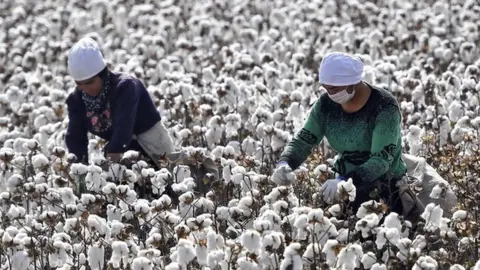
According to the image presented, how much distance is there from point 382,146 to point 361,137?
211 mm

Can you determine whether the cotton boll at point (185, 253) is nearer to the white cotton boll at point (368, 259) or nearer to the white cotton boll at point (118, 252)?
the white cotton boll at point (118, 252)

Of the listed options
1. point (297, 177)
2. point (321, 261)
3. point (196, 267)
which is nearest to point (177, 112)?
point (297, 177)

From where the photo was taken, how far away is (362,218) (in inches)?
195

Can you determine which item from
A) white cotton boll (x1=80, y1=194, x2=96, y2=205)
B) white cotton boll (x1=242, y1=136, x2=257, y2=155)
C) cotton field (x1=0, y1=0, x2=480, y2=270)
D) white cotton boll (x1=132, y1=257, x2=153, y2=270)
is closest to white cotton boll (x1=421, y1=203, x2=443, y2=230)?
cotton field (x1=0, y1=0, x2=480, y2=270)

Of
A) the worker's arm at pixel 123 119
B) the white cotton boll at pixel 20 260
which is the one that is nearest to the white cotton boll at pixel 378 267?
the white cotton boll at pixel 20 260

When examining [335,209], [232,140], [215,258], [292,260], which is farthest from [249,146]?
[292,260]

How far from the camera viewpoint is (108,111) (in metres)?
7.05

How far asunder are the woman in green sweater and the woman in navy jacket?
1.37m

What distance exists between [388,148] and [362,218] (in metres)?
0.72

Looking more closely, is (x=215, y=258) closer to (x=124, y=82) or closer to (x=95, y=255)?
(x=95, y=255)

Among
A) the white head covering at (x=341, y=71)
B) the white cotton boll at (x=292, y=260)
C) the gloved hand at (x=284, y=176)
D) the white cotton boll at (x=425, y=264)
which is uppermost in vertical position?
the white head covering at (x=341, y=71)

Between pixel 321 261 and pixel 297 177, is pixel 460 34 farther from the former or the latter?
pixel 321 261

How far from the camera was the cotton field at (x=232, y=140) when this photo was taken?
504cm

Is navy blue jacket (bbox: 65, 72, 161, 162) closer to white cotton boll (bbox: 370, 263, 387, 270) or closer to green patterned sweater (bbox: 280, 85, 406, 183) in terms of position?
green patterned sweater (bbox: 280, 85, 406, 183)
